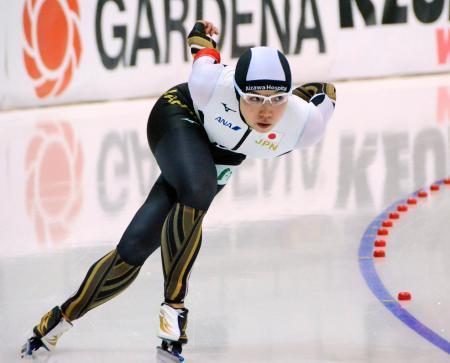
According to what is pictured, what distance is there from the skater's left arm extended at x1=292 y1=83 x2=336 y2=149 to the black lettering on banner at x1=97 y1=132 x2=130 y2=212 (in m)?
2.97

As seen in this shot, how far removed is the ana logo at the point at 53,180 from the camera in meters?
6.41

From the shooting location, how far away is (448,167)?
768 centimetres

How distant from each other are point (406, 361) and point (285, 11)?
878 centimetres

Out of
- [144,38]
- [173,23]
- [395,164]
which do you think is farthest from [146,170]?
[173,23]

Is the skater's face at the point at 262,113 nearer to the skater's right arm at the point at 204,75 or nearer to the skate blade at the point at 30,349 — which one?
the skater's right arm at the point at 204,75

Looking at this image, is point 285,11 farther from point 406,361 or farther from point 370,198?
point 406,361

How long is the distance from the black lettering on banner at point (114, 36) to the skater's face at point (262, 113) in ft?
25.9

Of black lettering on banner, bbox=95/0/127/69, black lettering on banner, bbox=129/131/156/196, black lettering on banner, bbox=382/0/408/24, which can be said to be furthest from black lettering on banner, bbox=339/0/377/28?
black lettering on banner, bbox=129/131/156/196

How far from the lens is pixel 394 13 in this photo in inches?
497

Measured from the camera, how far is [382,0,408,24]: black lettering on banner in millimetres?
12594

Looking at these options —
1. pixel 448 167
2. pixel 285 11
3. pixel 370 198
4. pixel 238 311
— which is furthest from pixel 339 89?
pixel 238 311

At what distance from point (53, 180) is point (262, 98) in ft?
14.5

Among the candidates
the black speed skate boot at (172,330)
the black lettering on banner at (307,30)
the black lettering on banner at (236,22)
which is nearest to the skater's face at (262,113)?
the black speed skate boot at (172,330)

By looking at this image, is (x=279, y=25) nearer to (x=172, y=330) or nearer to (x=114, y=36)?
(x=114, y=36)
